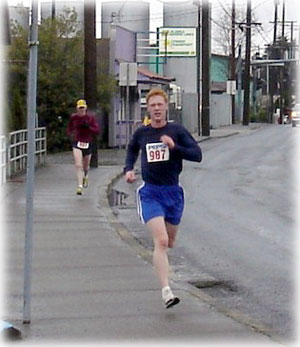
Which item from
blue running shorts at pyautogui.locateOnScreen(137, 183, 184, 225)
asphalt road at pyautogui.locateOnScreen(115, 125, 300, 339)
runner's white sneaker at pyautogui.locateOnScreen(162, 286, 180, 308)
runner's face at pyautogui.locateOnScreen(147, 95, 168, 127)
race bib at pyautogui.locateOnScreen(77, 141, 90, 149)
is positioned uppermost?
runner's face at pyautogui.locateOnScreen(147, 95, 168, 127)

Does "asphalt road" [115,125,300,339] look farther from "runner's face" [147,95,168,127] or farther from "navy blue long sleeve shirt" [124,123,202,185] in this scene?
"runner's face" [147,95,168,127]

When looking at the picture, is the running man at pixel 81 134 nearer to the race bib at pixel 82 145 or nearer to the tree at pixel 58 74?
the race bib at pixel 82 145

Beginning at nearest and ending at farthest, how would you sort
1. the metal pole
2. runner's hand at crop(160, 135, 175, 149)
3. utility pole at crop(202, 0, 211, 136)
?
the metal pole < runner's hand at crop(160, 135, 175, 149) < utility pole at crop(202, 0, 211, 136)

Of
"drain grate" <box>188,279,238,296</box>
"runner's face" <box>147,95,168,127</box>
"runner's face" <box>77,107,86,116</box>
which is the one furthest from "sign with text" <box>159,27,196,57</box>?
"runner's face" <box>147,95,168,127</box>

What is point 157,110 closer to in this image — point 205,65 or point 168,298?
point 168,298

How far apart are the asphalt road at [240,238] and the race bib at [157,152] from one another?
1.38m

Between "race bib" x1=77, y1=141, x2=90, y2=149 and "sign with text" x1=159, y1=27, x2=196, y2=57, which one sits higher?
"sign with text" x1=159, y1=27, x2=196, y2=57

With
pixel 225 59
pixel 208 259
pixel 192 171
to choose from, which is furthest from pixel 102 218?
pixel 225 59

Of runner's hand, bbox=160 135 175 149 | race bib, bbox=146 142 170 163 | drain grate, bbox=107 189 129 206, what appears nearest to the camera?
runner's hand, bbox=160 135 175 149

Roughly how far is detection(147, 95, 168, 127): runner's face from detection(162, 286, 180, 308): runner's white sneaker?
4.40 ft

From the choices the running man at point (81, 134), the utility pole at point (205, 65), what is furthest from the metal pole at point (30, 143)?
the utility pole at point (205, 65)

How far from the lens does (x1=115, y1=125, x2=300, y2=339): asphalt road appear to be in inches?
356

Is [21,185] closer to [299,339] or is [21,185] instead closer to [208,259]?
[208,259]

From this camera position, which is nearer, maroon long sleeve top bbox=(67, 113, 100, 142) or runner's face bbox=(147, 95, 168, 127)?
runner's face bbox=(147, 95, 168, 127)
